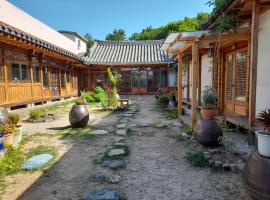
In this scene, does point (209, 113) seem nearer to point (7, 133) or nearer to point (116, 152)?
point (116, 152)

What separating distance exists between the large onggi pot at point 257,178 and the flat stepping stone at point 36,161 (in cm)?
313

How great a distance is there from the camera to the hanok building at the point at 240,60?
3.81 meters

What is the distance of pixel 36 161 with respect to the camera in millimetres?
3889

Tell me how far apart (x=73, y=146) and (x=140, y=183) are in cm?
227

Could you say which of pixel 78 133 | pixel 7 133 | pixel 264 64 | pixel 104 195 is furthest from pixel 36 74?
pixel 264 64

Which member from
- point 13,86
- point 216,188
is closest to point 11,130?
point 216,188

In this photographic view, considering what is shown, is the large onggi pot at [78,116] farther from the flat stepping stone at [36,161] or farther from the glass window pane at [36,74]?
the glass window pane at [36,74]

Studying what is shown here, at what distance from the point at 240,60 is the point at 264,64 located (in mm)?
1425

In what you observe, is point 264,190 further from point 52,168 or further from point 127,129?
point 127,129

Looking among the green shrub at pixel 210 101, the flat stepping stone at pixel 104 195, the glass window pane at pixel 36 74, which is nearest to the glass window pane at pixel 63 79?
the glass window pane at pixel 36 74

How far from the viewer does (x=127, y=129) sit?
6.44 meters

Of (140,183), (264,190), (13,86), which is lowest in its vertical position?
(140,183)

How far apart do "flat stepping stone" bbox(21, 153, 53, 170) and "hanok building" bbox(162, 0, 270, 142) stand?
3.49m

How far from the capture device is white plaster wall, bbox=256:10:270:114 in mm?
4332
